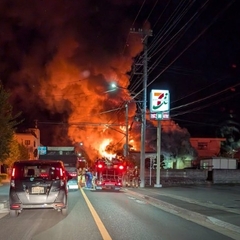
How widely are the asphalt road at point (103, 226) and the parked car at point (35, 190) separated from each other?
426 mm

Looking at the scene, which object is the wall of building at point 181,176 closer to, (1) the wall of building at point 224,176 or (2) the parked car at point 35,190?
(1) the wall of building at point 224,176

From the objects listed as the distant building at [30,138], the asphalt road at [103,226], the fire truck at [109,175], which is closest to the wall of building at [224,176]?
the fire truck at [109,175]

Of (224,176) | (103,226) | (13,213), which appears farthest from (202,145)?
(103,226)

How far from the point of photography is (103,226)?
12.7 metres

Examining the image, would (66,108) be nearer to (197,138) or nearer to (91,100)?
(91,100)

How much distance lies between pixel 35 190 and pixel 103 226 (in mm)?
3049

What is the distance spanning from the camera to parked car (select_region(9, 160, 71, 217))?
1456 centimetres

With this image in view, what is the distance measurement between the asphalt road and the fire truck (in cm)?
1607

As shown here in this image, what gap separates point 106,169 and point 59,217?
18.8 m

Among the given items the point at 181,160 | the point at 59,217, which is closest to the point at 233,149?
the point at 181,160

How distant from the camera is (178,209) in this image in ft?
57.8

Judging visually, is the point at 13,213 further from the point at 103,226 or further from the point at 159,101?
the point at 159,101

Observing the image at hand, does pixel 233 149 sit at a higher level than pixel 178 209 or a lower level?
higher

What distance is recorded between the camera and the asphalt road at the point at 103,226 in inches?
440
